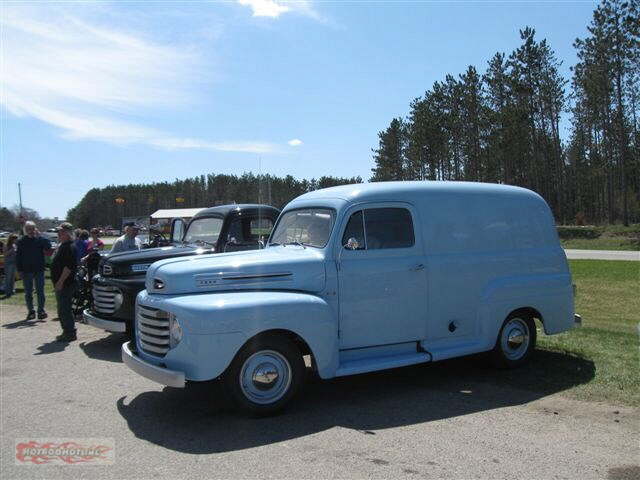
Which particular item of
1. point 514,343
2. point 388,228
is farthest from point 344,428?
point 514,343

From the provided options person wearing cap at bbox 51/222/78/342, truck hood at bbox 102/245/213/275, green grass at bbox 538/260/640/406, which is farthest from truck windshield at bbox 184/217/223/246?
green grass at bbox 538/260/640/406

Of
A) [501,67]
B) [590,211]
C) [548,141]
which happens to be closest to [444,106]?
[501,67]

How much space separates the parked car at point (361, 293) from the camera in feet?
16.0

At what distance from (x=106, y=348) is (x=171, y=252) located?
1789 millimetres

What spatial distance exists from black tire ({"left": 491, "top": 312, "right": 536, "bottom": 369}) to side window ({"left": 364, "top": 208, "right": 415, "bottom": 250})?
1.75 meters

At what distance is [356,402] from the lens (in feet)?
18.2

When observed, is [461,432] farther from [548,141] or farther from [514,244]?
[548,141]

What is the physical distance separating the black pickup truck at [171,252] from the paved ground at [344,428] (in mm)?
1323

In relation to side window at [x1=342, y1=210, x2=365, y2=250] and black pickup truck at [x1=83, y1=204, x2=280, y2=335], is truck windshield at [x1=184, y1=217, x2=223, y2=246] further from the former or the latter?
side window at [x1=342, y1=210, x2=365, y2=250]

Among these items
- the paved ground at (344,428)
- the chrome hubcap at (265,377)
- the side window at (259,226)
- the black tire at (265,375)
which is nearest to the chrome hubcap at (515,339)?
the paved ground at (344,428)

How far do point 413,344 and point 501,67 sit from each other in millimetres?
43948

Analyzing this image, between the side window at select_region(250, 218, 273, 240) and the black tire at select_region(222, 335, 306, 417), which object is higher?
the side window at select_region(250, 218, 273, 240)

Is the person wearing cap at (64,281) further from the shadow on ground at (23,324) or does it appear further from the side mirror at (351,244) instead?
the side mirror at (351,244)

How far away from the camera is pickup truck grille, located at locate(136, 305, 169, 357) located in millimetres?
5035
